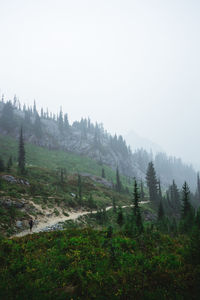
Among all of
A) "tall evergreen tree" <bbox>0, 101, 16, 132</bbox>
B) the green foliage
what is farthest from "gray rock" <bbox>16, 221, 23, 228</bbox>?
"tall evergreen tree" <bbox>0, 101, 16, 132</bbox>

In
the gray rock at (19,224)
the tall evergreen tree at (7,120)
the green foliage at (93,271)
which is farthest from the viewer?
the tall evergreen tree at (7,120)

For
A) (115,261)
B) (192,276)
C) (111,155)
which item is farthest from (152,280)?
(111,155)

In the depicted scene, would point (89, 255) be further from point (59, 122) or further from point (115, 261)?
point (59, 122)

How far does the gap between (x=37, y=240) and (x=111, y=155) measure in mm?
143311

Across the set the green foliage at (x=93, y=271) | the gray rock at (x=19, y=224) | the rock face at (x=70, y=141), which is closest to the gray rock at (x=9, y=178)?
the gray rock at (x=19, y=224)

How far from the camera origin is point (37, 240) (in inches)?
436

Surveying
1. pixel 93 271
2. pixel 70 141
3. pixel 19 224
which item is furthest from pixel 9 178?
pixel 70 141

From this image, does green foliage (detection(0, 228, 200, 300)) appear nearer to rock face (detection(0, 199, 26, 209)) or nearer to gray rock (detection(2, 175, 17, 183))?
rock face (detection(0, 199, 26, 209))

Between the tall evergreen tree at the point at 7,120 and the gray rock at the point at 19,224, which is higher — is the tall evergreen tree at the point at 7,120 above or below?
above

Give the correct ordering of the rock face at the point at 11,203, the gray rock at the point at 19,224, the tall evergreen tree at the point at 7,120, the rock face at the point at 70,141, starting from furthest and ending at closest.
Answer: the rock face at the point at 70,141, the tall evergreen tree at the point at 7,120, the rock face at the point at 11,203, the gray rock at the point at 19,224

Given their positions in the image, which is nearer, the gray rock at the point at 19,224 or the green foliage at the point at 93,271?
the green foliage at the point at 93,271

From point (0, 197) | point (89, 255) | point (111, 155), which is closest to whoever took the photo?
point (89, 255)

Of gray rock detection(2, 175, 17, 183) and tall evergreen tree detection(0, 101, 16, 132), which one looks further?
tall evergreen tree detection(0, 101, 16, 132)

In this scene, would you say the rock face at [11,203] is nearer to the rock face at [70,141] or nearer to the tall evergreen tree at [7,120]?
the rock face at [70,141]
